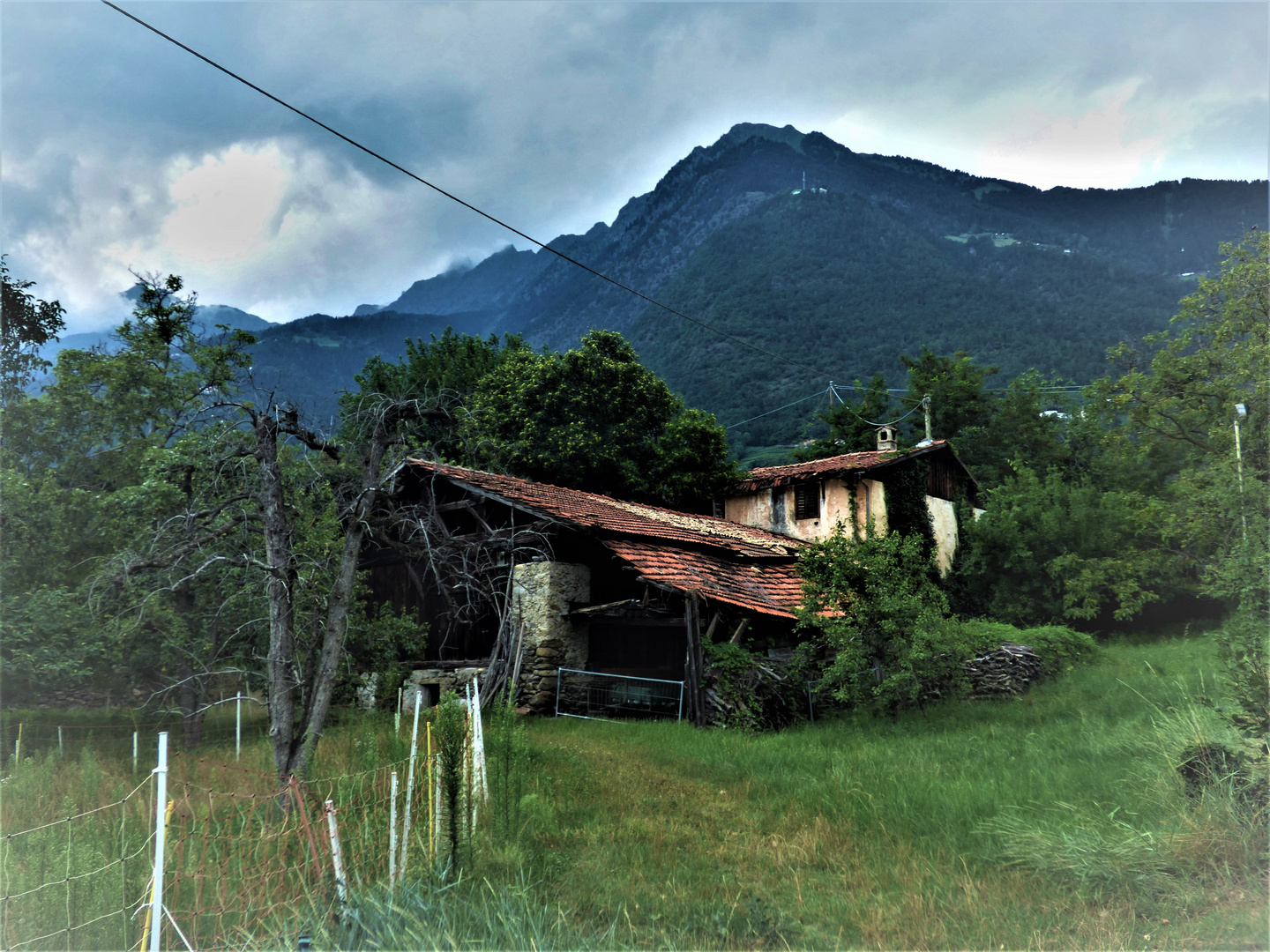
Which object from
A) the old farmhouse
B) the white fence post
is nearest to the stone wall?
the old farmhouse

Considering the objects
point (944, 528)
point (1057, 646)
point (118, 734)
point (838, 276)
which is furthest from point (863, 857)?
point (838, 276)

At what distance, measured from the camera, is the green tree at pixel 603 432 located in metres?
29.8

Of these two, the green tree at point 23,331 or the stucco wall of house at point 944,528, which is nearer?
the green tree at point 23,331

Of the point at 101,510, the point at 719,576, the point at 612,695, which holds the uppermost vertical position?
the point at 101,510

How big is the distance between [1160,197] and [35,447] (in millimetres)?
144168

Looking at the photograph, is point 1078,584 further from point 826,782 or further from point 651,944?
point 651,944

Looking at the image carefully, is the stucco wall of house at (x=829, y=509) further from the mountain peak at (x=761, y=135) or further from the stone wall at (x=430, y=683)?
the mountain peak at (x=761, y=135)

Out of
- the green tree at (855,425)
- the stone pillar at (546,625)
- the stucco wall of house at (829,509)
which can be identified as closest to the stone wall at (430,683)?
the stone pillar at (546,625)

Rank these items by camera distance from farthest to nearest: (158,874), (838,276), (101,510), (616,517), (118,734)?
(838,276)
(616,517)
(118,734)
(101,510)
(158,874)

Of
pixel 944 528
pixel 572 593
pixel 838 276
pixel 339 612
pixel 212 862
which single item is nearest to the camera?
pixel 212 862

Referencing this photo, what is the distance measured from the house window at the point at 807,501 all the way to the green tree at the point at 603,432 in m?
3.25

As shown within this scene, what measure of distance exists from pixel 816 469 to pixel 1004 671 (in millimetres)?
10786

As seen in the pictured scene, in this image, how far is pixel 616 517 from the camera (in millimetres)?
18391

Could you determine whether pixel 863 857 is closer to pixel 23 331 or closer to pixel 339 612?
pixel 339 612
